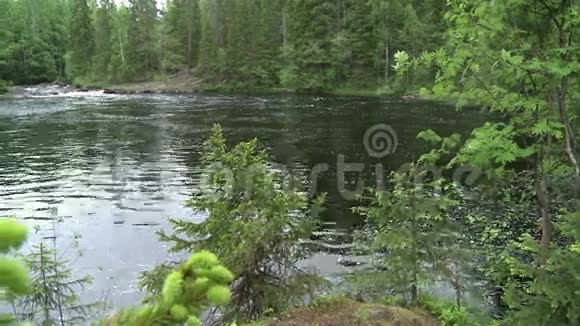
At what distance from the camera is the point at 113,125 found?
3438cm

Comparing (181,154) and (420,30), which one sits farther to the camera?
(420,30)

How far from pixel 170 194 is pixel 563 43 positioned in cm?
1401

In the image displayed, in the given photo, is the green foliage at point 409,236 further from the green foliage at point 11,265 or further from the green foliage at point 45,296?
the green foliage at point 11,265

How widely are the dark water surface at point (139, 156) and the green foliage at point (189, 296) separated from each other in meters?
9.26

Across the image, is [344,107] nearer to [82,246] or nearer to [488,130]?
[82,246]

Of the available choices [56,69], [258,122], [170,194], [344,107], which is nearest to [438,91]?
[170,194]

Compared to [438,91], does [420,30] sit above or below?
above

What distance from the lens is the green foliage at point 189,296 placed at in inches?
83.1

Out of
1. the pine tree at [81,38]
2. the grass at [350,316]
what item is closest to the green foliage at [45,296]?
the grass at [350,316]

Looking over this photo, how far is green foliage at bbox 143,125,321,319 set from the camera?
800cm

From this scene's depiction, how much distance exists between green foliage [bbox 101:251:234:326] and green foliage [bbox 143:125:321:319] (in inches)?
220

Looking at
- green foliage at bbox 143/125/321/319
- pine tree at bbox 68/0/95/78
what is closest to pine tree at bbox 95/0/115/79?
pine tree at bbox 68/0/95/78

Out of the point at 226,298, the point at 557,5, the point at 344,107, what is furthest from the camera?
the point at 344,107

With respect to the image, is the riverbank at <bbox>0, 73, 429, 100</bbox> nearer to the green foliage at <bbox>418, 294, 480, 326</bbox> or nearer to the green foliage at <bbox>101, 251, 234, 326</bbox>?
the green foliage at <bbox>418, 294, 480, 326</bbox>
